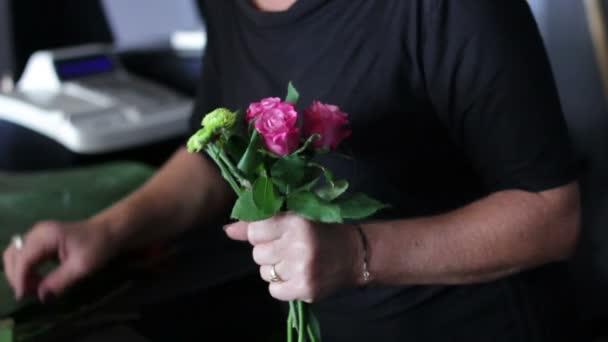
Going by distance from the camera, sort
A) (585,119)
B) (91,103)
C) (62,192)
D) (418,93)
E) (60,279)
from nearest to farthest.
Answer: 1. (418,93)
2. (60,279)
3. (62,192)
4. (91,103)
5. (585,119)

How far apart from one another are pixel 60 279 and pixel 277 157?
511 millimetres

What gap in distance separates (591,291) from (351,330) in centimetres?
149

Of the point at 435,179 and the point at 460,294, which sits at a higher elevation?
the point at 435,179

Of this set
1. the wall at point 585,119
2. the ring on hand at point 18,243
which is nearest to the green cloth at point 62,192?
the ring on hand at point 18,243

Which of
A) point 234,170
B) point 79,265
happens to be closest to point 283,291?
point 234,170

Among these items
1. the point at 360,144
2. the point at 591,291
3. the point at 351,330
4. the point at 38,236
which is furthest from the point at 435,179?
the point at 591,291

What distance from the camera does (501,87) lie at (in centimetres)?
75

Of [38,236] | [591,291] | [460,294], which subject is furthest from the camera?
[591,291]

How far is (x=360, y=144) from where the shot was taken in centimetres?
86

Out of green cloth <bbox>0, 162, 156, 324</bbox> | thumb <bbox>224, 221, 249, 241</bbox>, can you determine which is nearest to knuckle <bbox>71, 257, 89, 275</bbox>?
green cloth <bbox>0, 162, 156, 324</bbox>

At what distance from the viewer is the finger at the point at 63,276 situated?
3.38 feet

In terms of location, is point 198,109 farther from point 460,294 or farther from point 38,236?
point 460,294

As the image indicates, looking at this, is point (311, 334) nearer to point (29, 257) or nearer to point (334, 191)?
point (334, 191)

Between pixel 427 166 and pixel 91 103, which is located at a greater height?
pixel 427 166
